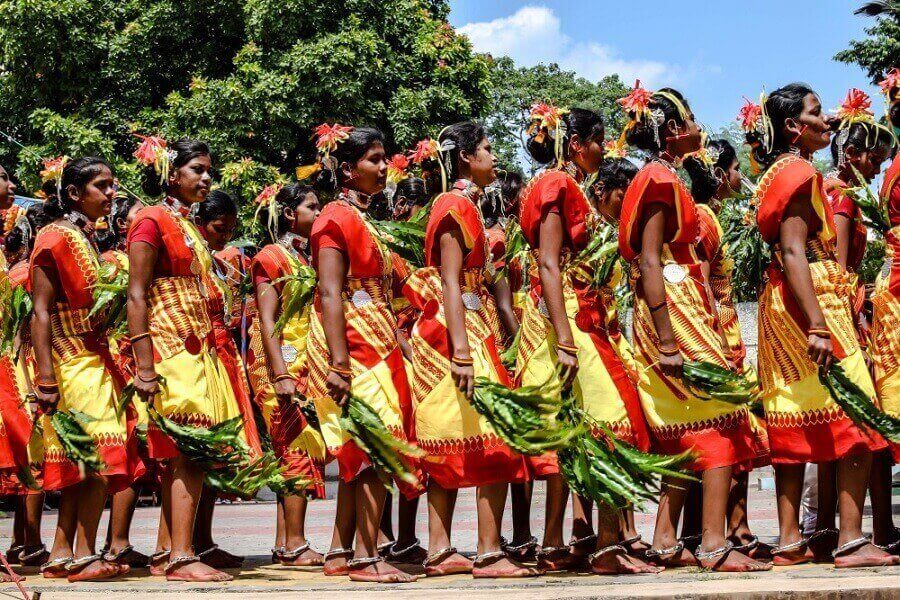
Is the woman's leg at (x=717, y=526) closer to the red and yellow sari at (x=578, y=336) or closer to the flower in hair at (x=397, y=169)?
the red and yellow sari at (x=578, y=336)

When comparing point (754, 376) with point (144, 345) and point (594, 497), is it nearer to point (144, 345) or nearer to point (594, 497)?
point (594, 497)

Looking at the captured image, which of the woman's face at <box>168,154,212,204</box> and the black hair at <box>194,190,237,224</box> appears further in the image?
the black hair at <box>194,190,237,224</box>

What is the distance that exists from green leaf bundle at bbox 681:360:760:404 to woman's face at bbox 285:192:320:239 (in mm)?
3073

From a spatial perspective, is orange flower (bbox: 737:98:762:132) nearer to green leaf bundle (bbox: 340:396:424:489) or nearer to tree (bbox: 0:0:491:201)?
green leaf bundle (bbox: 340:396:424:489)

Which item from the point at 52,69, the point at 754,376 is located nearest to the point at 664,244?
the point at 754,376

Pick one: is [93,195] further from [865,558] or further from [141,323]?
[865,558]

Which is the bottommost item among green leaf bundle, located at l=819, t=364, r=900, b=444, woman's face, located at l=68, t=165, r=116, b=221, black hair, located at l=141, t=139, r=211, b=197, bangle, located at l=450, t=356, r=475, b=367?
green leaf bundle, located at l=819, t=364, r=900, b=444

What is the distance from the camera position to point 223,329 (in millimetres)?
7527

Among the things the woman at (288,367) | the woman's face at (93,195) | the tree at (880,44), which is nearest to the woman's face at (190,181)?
the woman's face at (93,195)

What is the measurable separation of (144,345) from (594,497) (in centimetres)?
240

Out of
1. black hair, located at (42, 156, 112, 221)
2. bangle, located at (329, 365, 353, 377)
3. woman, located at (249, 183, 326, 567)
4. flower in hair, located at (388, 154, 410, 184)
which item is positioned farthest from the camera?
flower in hair, located at (388, 154, 410, 184)

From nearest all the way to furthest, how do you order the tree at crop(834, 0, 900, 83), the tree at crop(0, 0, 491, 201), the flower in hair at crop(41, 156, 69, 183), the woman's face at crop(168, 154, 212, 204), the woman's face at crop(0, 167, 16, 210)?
1. the woman's face at crop(168, 154, 212, 204)
2. the flower in hair at crop(41, 156, 69, 183)
3. the woman's face at crop(0, 167, 16, 210)
4. the tree at crop(0, 0, 491, 201)
5. the tree at crop(834, 0, 900, 83)

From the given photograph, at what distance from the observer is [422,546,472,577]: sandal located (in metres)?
6.33

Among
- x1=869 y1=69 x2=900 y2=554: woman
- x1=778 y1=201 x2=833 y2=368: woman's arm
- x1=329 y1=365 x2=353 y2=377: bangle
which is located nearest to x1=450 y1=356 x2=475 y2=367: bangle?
x1=329 y1=365 x2=353 y2=377: bangle
